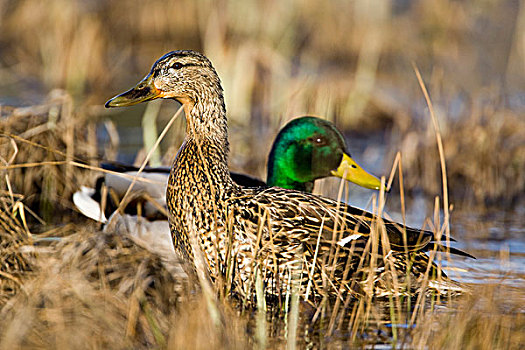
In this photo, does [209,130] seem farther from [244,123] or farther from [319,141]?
[244,123]

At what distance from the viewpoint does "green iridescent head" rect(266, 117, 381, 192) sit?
509 centimetres

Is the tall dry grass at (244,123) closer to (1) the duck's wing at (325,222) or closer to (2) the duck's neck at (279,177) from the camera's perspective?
(1) the duck's wing at (325,222)

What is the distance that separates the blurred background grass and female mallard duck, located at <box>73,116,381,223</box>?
2.79 ft

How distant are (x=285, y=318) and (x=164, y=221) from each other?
69.8 inches

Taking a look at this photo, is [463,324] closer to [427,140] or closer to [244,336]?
[244,336]

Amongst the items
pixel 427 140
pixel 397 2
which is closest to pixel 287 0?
pixel 397 2

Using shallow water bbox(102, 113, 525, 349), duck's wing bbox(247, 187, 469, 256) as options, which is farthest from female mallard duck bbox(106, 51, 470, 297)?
shallow water bbox(102, 113, 525, 349)

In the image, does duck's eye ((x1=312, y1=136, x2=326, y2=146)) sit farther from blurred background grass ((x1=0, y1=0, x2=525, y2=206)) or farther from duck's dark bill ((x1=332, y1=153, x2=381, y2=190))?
blurred background grass ((x1=0, y1=0, x2=525, y2=206))

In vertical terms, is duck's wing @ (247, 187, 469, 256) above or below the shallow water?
above

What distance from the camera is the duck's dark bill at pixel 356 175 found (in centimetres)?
490

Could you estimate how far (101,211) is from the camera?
16.4ft

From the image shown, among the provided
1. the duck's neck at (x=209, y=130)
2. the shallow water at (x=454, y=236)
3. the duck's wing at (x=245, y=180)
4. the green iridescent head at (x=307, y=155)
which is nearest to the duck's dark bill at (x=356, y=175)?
the green iridescent head at (x=307, y=155)

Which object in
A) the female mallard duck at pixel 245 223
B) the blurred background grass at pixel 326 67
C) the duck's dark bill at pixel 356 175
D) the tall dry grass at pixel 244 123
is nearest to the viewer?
the tall dry grass at pixel 244 123

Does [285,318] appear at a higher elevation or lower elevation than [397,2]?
lower
